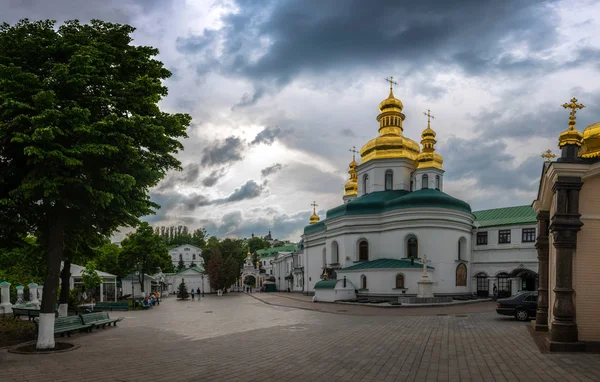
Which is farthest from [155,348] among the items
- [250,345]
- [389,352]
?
→ [389,352]

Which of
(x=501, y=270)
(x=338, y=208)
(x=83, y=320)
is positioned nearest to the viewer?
(x=83, y=320)

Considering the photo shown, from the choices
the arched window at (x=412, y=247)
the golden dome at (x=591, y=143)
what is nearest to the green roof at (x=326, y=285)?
the arched window at (x=412, y=247)

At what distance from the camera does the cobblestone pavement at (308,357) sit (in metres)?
9.05

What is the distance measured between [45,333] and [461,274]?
32.9 meters

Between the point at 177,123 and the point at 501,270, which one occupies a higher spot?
the point at 177,123

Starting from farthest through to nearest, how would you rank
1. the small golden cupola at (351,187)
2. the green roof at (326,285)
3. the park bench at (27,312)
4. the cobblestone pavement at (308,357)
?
the small golden cupola at (351,187)
the green roof at (326,285)
the park bench at (27,312)
the cobblestone pavement at (308,357)

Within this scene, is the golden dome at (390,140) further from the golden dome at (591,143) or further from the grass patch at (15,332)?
the grass patch at (15,332)

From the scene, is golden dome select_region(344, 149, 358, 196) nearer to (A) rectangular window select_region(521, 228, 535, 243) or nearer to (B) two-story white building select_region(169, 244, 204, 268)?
(A) rectangular window select_region(521, 228, 535, 243)

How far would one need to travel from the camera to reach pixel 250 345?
Answer: 510 inches

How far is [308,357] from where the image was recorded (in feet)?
36.3

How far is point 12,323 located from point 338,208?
1249 inches

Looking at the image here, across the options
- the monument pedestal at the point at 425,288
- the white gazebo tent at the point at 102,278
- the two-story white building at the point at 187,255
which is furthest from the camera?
the two-story white building at the point at 187,255

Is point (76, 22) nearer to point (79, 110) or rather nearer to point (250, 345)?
point (79, 110)

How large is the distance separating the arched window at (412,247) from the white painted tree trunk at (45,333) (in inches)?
1185
